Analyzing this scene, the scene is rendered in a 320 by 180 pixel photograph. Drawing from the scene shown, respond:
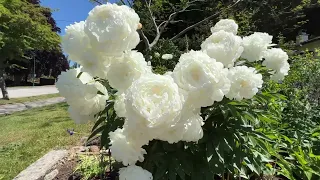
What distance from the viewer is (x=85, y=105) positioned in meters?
1.29

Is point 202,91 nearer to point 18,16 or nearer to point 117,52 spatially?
point 117,52

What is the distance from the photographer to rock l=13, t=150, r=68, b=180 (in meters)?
3.19

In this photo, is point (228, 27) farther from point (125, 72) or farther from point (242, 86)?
point (125, 72)

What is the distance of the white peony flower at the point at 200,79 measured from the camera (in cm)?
107

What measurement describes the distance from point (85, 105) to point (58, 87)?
0.13 meters

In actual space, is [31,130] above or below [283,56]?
below

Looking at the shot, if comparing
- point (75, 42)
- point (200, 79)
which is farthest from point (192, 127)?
point (75, 42)

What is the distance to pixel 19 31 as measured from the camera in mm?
14203

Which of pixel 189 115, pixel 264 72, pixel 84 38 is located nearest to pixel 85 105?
pixel 84 38

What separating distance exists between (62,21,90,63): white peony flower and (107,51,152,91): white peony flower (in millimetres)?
147

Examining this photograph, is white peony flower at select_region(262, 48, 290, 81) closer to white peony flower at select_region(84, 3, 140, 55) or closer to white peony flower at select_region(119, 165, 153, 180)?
white peony flower at select_region(84, 3, 140, 55)

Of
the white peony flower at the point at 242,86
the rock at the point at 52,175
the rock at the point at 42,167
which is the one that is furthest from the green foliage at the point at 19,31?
the white peony flower at the point at 242,86

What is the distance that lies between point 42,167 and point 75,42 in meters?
2.62

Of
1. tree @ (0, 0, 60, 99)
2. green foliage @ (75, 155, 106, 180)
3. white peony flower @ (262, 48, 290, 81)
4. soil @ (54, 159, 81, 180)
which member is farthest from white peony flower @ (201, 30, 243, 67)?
tree @ (0, 0, 60, 99)
